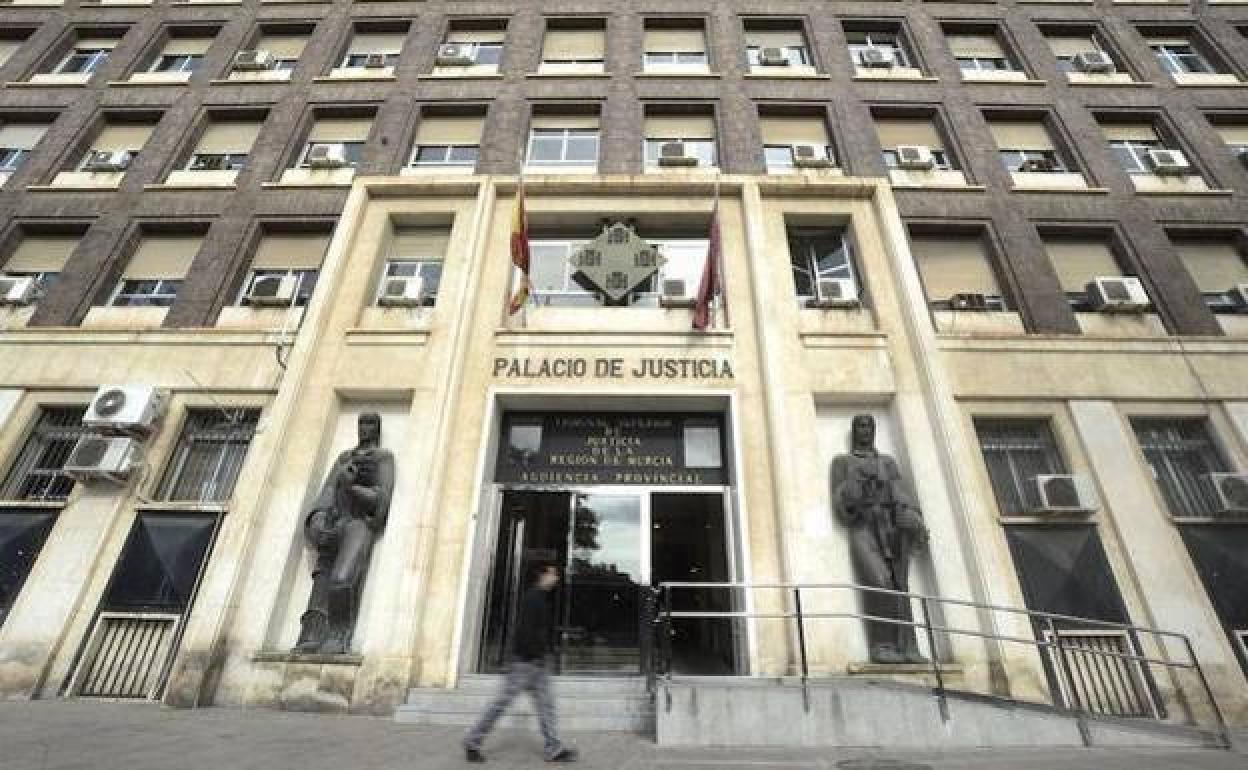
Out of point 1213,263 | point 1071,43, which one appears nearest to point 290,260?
point 1213,263

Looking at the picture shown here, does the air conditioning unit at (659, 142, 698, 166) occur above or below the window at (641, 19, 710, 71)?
below

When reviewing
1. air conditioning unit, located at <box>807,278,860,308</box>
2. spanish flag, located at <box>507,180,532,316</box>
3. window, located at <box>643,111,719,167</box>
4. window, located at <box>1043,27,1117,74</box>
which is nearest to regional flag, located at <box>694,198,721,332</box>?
air conditioning unit, located at <box>807,278,860,308</box>

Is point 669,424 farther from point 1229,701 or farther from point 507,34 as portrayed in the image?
point 507,34

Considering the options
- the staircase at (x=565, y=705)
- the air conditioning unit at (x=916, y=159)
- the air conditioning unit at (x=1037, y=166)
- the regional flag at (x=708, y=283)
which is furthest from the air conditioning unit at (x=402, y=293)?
the air conditioning unit at (x=1037, y=166)

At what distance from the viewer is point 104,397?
860 centimetres

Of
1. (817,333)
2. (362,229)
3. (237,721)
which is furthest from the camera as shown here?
(362,229)

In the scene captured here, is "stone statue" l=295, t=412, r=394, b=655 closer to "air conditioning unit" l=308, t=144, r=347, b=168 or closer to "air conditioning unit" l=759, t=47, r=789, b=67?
"air conditioning unit" l=308, t=144, r=347, b=168

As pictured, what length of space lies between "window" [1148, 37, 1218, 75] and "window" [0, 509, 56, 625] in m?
23.6

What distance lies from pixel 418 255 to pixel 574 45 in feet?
23.4

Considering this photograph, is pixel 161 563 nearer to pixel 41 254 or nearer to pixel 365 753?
pixel 365 753

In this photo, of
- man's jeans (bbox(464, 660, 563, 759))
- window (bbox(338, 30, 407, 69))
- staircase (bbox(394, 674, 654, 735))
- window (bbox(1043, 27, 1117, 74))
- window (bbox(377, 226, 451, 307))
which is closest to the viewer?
man's jeans (bbox(464, 660, 563, 759))

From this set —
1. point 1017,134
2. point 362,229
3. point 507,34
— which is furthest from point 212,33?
point 1017,134

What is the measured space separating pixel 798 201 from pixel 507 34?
27.9 ft

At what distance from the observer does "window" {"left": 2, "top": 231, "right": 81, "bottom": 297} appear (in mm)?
10609
